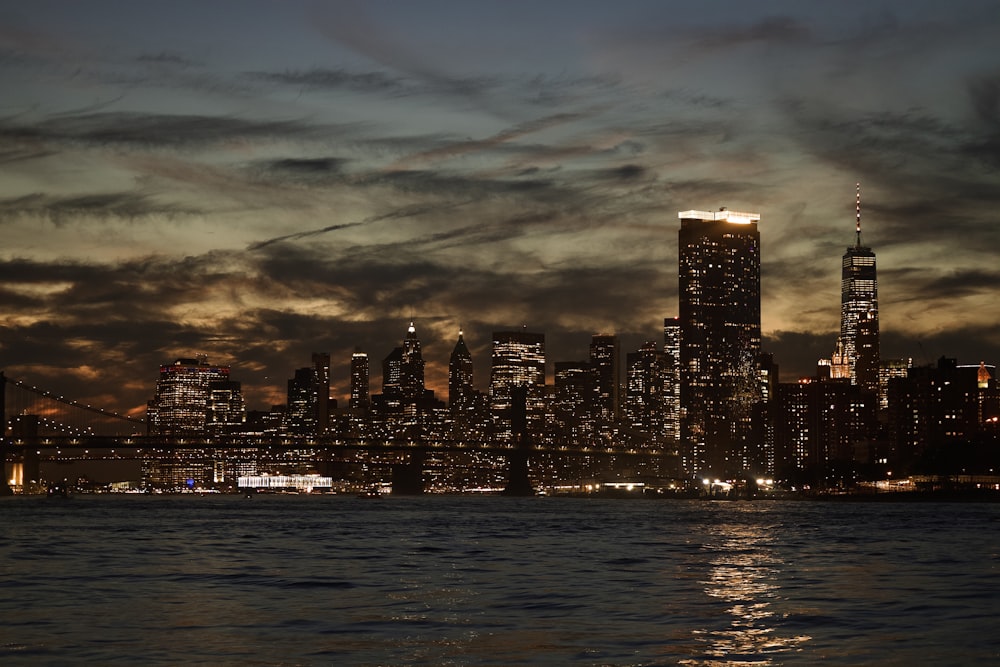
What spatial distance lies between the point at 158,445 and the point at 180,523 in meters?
59.8

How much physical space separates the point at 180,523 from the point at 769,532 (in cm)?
4379

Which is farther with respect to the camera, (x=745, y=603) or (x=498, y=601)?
(x=498, y=601)

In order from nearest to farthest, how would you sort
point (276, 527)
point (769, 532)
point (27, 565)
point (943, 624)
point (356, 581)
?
point (943, 624), point (356, 581), point (27, 565), point (769, 532), point (276, 527)

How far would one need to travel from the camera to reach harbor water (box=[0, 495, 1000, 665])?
2998 centimetres

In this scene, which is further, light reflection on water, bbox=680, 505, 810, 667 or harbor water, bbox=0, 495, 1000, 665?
harbor water, bbox=0, 495, 1000, 665

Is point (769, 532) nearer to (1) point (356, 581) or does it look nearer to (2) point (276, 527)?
(2) point (276, 527)

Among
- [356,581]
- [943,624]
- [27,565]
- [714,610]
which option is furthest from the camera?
[27,565]

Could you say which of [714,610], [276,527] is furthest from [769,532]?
[714,610]

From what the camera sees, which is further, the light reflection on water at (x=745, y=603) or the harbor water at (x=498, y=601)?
the harbor water at (x=498, y=601)

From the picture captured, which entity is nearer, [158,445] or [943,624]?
[943,624]

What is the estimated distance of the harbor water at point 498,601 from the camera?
98.4ft

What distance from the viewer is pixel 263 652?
29703 millimetres

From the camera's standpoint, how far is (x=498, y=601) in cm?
4112

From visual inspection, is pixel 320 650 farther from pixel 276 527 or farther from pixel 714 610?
pixel 276 527
